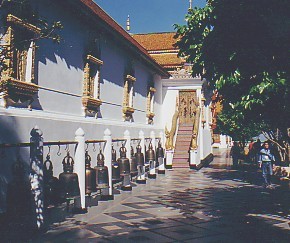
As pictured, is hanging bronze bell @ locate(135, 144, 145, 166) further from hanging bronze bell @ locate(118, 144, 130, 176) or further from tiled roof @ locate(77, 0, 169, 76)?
tiled roof @ locate(77, 0, 169, 76)

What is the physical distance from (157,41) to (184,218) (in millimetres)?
A: 25302

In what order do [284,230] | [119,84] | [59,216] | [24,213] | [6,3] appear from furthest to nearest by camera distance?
[119,84]
[59,216]
[284,230]
[24,213]
[6,3]

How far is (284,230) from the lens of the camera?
21.1 feet

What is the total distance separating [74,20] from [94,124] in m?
3.25

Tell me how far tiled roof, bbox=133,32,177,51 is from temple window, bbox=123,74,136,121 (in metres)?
13.3

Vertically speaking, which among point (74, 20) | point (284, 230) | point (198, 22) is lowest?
point (284, 230)

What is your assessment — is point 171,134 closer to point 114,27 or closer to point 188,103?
point 188,103

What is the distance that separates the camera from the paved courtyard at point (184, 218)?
19.4 feet

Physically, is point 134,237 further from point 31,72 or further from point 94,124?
point 94,124

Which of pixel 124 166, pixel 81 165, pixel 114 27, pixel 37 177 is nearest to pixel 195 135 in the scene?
pixel 114 27

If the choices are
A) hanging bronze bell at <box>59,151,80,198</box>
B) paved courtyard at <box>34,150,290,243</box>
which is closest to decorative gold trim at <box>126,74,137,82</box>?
paved courtyard at <box>34,150,290,243</box>

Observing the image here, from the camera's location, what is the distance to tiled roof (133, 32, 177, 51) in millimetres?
28777

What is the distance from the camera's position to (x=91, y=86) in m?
11.1

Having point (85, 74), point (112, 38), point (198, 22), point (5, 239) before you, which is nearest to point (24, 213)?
point (5, 239)
